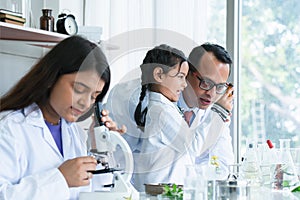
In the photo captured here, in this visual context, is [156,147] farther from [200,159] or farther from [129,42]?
[129,42]

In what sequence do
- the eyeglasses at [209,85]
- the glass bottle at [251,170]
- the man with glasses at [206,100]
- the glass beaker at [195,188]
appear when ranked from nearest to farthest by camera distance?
1. the glass beaker at [195,188]
2. the glass bottle at [251,170]
3. the man with glasses at [206,100]
4. the eyeglasses at [209,85]

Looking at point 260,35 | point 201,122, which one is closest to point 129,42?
point 260,35

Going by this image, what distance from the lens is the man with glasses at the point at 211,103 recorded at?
237 centimetres

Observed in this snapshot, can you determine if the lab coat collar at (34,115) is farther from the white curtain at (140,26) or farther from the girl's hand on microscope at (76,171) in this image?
the white curtain at (140,26)

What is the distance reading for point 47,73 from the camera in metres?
1.72

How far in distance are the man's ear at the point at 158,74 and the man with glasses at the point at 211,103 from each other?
0.29 metres

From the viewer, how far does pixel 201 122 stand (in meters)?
2.37

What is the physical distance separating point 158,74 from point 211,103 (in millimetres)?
365

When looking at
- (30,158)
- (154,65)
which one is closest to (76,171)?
(30,158)

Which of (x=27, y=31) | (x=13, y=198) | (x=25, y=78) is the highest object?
(x=27, y=31)

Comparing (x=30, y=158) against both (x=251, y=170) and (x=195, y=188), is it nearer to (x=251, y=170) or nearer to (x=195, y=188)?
(x=195, y=188)

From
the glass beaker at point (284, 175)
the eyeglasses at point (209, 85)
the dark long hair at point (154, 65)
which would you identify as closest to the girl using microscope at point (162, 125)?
the dark long hair at point (154, 65)

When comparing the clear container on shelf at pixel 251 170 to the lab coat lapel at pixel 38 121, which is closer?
the lab coat lapel at pixel 38 121

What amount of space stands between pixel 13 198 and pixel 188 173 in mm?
490
